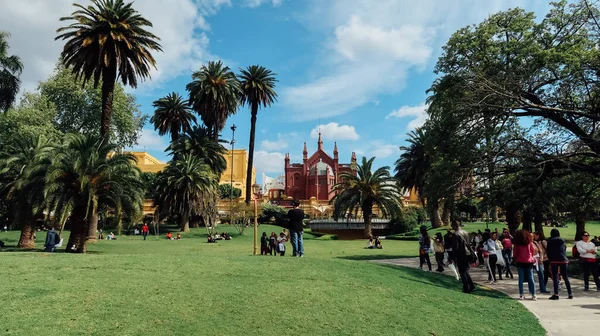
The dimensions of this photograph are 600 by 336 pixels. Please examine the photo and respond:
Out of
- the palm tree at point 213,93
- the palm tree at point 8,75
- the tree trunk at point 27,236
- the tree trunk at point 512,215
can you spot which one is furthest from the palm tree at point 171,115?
the tree trunk at point 512,215

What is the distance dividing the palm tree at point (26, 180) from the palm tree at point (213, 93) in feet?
72.6

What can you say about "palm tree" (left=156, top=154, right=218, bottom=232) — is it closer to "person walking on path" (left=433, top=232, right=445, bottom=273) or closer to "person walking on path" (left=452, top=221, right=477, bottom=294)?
"person walking on path" (left=433, top=232, right=445, bottom=273)

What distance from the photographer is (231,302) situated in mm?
6820

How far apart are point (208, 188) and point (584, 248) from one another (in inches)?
1243

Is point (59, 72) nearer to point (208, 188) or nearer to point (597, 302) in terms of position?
point (208, 188)

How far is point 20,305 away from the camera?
630cm

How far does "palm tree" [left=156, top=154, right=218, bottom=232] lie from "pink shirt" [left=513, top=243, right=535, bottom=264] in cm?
3102

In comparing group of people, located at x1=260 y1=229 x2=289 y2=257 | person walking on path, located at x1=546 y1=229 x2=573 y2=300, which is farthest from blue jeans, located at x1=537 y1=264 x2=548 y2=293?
group of people, located at x1=260 y1=229 x2=289 y2=257

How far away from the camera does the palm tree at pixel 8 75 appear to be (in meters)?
29.8

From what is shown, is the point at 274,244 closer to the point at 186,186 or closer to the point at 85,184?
the point at 85,184

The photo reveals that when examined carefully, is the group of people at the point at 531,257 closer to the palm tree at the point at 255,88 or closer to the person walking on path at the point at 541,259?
the person walking on path at the point at 541,259

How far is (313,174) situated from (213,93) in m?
45.1

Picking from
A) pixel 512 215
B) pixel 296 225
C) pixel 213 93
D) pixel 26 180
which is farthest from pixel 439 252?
pixel 213 93

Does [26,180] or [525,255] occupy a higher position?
[26,180]
